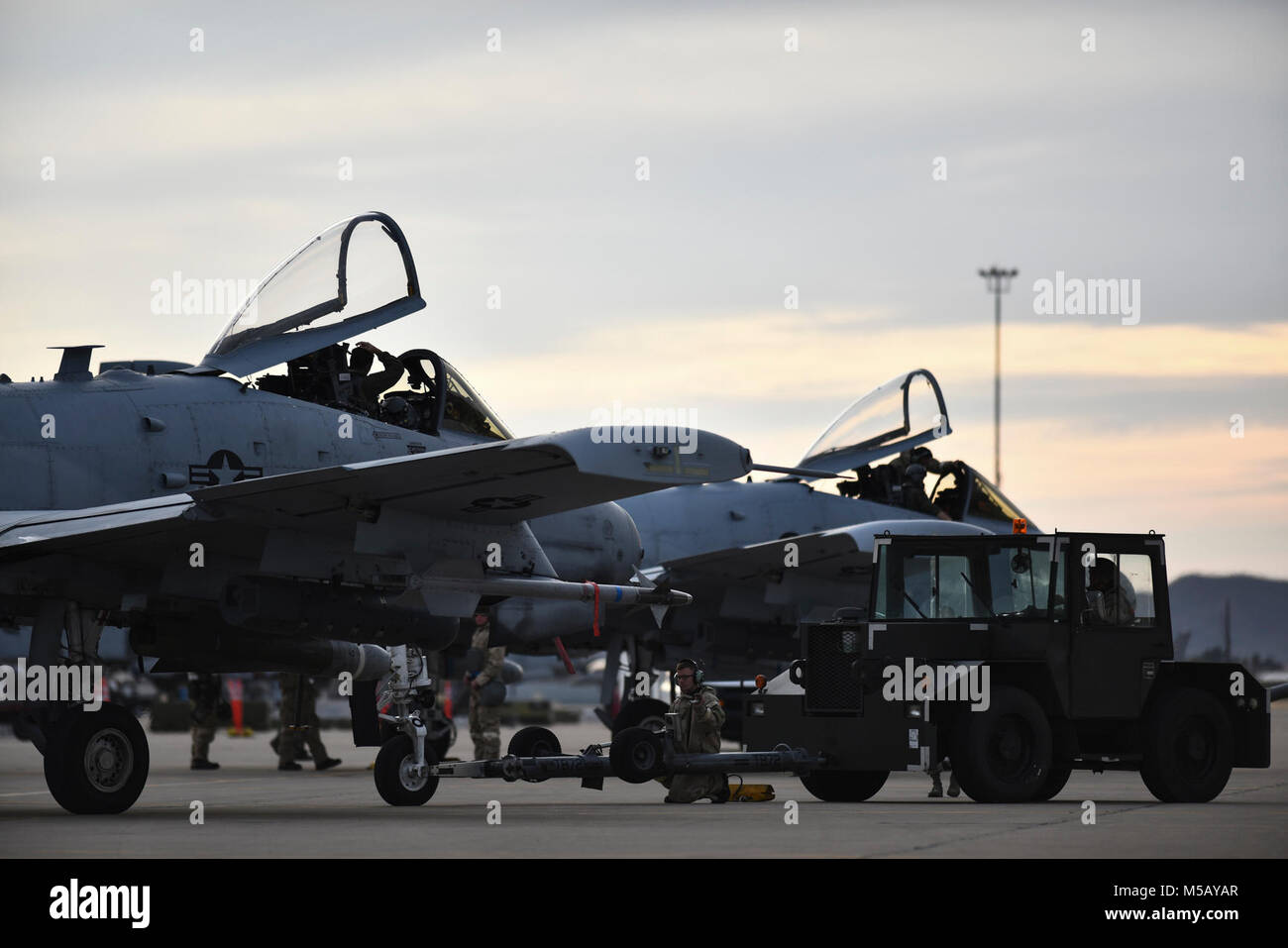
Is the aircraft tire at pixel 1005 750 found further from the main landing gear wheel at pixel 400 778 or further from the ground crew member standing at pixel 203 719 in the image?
the ground crew member standing at pixel 203 719

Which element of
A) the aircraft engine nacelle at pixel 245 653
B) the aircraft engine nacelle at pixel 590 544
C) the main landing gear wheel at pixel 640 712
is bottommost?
the main landing gear wheel at pixel 640 712

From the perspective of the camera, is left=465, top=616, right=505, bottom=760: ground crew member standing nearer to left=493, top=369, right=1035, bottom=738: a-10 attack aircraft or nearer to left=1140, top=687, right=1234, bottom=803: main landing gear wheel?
left=493, top=369, right=1035, bottom=738: a-10 attack aircraft

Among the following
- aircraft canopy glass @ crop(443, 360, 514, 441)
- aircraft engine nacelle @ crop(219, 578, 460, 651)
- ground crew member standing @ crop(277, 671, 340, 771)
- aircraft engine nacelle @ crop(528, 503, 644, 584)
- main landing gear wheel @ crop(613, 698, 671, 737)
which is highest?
aircraft canopy glass @ crop(443, 360, 514, 441)

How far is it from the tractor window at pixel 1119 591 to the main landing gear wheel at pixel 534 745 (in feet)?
14.9

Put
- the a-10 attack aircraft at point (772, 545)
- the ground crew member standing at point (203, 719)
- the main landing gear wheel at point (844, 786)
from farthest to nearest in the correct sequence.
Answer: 1. the ground crew member standing at point (203, 719)
2. the a-10 attack aircraft at point (772, 545)
3. the main landing gear wheel at point (844, 786)

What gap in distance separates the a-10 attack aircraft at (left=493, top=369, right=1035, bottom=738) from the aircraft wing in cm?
564

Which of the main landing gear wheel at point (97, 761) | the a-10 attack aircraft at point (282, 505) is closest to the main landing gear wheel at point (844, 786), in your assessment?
the a-10 attack aircraft at point (282, 505)

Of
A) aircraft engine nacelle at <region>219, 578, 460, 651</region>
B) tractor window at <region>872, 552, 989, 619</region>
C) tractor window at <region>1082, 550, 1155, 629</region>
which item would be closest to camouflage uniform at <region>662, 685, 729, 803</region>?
tractor window at <region>872, 552, 989, 619</region>

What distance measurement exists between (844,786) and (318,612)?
4.80 metres

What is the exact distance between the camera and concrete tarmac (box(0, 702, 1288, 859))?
10.3 m

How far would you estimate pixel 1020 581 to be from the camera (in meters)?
15.1

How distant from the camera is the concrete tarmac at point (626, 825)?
33.7 ft

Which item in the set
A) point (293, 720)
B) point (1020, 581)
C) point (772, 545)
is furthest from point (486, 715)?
point (1020, 581)
